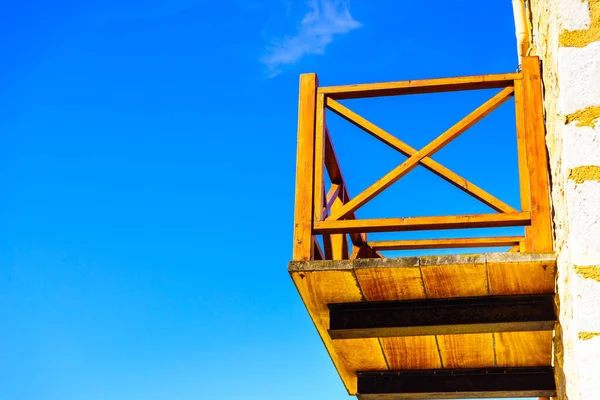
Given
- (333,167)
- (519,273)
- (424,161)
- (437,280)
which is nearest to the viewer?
(519,273)

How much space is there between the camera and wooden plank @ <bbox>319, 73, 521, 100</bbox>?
206 inches

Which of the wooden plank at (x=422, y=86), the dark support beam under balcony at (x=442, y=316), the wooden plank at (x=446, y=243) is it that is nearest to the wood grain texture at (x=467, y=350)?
the dark support beam under balcony at (x=442, y=316)

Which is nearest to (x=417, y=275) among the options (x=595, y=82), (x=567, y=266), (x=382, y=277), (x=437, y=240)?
(x=382, y=277)

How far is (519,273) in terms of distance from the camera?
459cm

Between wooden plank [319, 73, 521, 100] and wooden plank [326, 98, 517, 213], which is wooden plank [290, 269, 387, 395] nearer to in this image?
wooden plank [326, 98, 517, 213]

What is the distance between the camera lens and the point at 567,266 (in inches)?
162

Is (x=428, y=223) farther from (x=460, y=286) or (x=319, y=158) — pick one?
(x=319, y=158)

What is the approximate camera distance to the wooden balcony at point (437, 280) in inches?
184

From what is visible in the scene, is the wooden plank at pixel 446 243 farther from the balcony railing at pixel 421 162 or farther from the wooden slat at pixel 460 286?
the balcony railing at pixel 421 162

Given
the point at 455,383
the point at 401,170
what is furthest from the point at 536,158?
the point at 455,383

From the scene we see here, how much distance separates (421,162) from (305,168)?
0.73 m

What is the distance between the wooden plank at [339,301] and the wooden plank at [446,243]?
5.33 feet

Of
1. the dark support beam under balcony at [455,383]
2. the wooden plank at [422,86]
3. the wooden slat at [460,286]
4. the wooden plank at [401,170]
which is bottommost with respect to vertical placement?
the dark support beam under balcony at [455,383]

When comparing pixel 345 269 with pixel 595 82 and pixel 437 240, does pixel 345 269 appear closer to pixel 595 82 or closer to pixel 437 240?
pixel 595 82
